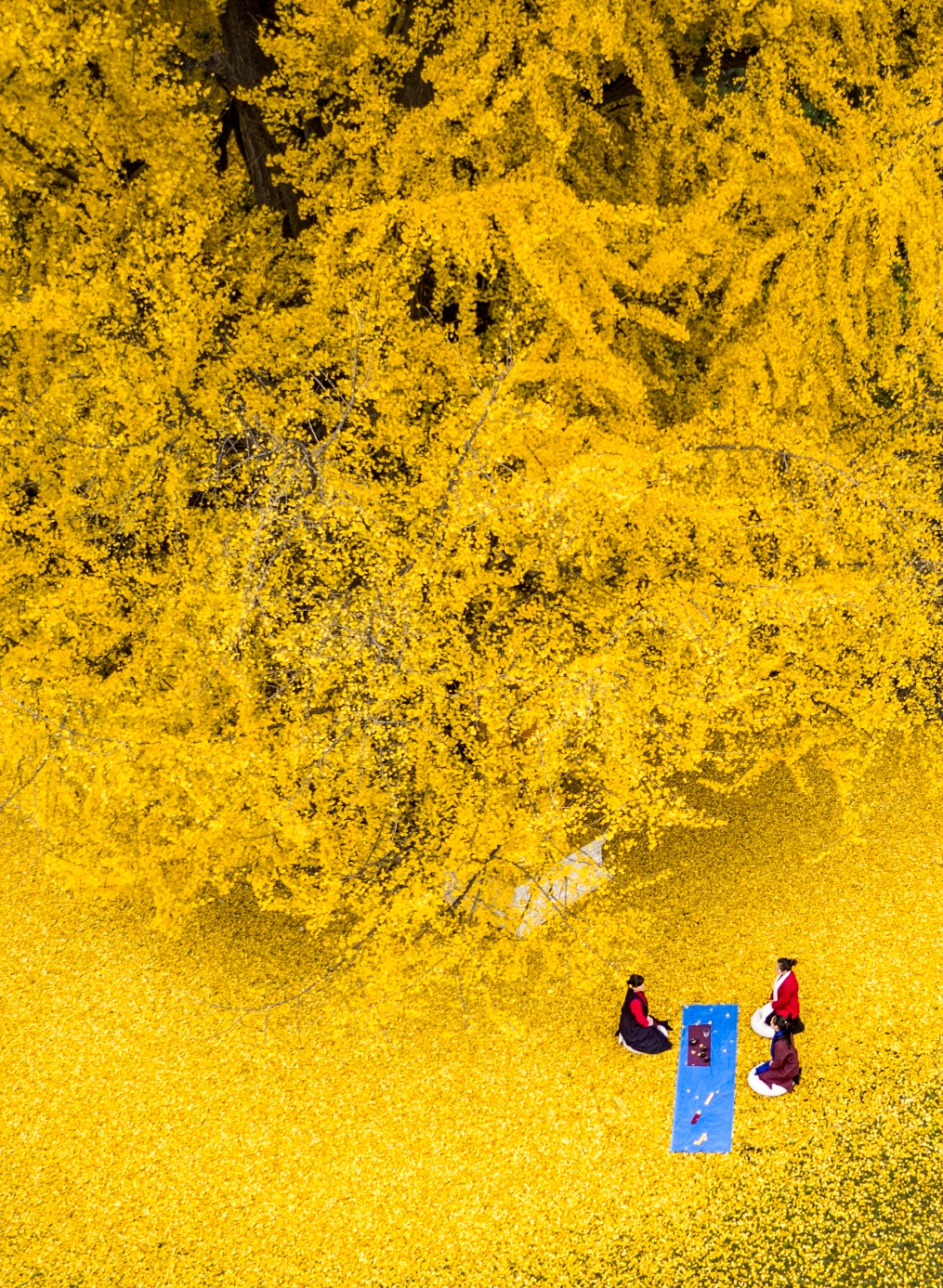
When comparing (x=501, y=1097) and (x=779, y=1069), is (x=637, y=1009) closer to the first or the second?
(x=779, y=1069)

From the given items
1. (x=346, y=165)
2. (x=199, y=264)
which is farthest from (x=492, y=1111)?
(x=346, y=165)

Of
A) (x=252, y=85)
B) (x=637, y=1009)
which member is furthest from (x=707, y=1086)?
(x=252, y=85)

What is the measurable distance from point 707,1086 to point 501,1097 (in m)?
1.42

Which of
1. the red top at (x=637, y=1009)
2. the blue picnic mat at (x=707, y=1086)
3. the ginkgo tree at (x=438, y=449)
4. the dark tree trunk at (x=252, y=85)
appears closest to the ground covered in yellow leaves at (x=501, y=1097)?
the blue picnic mat at (x=707, y=1086)

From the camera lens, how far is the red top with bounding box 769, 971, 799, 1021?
6.64 m

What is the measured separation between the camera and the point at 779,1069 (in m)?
6.49

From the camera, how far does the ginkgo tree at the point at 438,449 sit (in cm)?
671

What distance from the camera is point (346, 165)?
7500 millimetres

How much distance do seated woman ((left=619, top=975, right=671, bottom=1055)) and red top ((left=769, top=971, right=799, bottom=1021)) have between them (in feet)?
2.65

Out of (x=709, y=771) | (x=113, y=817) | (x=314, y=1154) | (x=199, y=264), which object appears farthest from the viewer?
(x=709, y=771)

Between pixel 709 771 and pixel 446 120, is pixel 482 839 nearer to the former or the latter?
pixel 709 771

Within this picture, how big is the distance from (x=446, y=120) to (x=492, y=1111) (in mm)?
6976

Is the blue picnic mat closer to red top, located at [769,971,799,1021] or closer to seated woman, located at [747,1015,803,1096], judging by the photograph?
seated woman, located at [747,1015,803,1096]

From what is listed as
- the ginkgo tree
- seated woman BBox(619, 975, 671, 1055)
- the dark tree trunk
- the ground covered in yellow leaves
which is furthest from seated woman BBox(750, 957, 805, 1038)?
the dark tree trunk
